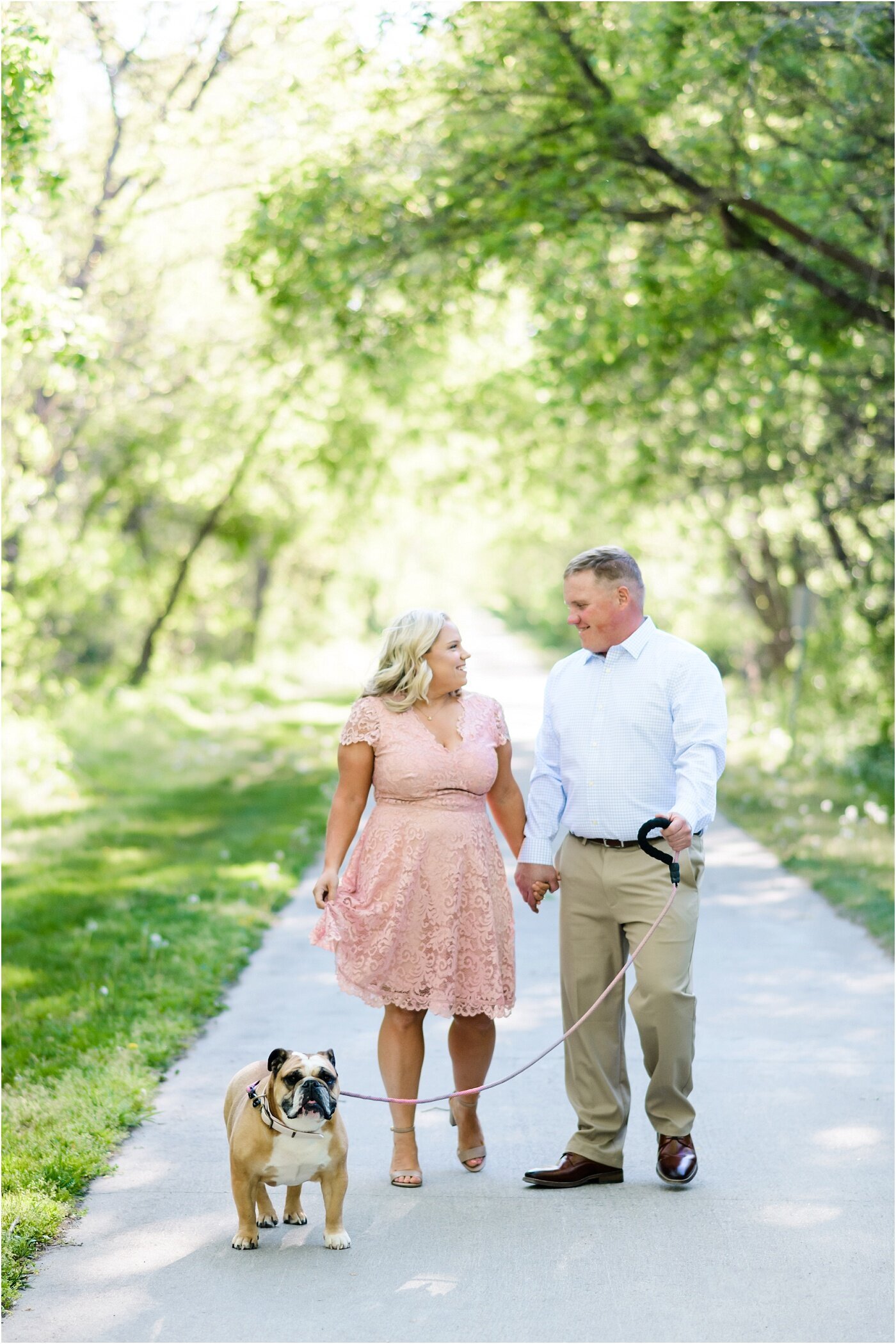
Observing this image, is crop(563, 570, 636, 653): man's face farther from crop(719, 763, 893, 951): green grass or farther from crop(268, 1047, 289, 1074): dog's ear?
crop(719, 763, 893, 951): green grass

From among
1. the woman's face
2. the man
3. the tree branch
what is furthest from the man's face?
the tree branch

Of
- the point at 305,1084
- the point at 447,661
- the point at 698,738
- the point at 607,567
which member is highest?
the point at 607,567

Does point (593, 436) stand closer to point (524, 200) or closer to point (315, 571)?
point (524, 200)

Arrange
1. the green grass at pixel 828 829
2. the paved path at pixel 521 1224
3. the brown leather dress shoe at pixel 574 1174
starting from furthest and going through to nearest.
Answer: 1. the green grass at pixel 828 829
2. the brown leather dress shoe at pixel 574 1174
3. the paved path at pixel 521 1224

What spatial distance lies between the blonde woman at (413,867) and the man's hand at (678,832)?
2.47ft

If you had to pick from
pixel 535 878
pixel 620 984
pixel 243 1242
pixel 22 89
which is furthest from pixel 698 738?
pixel 22 89

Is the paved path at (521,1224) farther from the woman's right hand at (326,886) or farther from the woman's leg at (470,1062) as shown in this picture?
the woman's right hand at (326,886)

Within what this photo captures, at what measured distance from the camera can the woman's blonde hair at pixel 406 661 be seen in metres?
5.18

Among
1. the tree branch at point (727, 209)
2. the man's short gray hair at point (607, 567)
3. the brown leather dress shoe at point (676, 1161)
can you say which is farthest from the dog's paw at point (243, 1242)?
the tree branch at point (727, 209)

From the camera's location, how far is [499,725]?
17.8ft

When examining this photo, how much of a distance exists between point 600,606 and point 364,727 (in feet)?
3.10

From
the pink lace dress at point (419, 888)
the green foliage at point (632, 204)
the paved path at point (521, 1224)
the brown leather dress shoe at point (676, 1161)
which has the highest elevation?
the green foliage at point (632, 204)

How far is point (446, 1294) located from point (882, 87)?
9057 mm

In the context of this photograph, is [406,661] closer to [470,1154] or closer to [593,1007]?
[593,1007]
